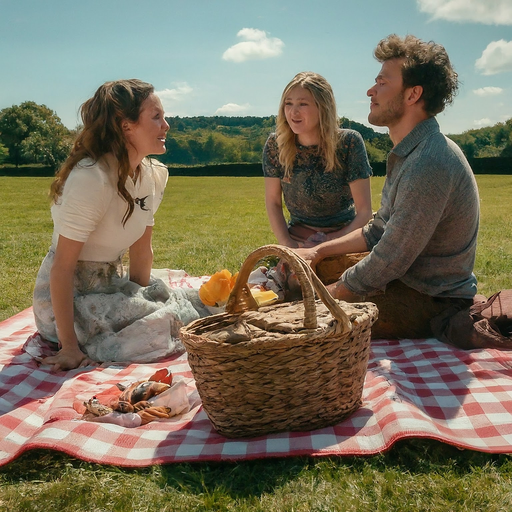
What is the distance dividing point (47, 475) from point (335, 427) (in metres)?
1.27

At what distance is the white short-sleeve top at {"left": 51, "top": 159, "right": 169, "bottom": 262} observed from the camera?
11.1ft

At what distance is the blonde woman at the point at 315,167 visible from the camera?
4.71 meters

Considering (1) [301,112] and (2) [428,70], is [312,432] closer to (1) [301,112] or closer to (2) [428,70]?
(2) [428,70]

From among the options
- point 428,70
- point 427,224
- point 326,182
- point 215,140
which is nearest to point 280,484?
point 427,224

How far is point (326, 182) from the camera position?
489cm

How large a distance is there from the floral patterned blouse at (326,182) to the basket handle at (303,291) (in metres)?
2.44

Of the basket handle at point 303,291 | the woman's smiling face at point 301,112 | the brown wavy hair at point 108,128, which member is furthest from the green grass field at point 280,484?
the woman's smiling face at point 301,112

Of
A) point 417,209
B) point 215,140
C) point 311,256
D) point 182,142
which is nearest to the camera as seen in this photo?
point 417,209

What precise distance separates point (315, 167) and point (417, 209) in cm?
179

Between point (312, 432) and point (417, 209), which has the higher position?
point (417, 209)

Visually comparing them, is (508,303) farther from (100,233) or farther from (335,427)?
(100,233)

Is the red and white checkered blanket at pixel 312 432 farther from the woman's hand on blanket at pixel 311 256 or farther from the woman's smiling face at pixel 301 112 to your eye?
the woman's smiling face at pixel 301 112

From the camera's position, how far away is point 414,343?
144 inches

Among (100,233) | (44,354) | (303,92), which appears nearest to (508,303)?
(303,92)
